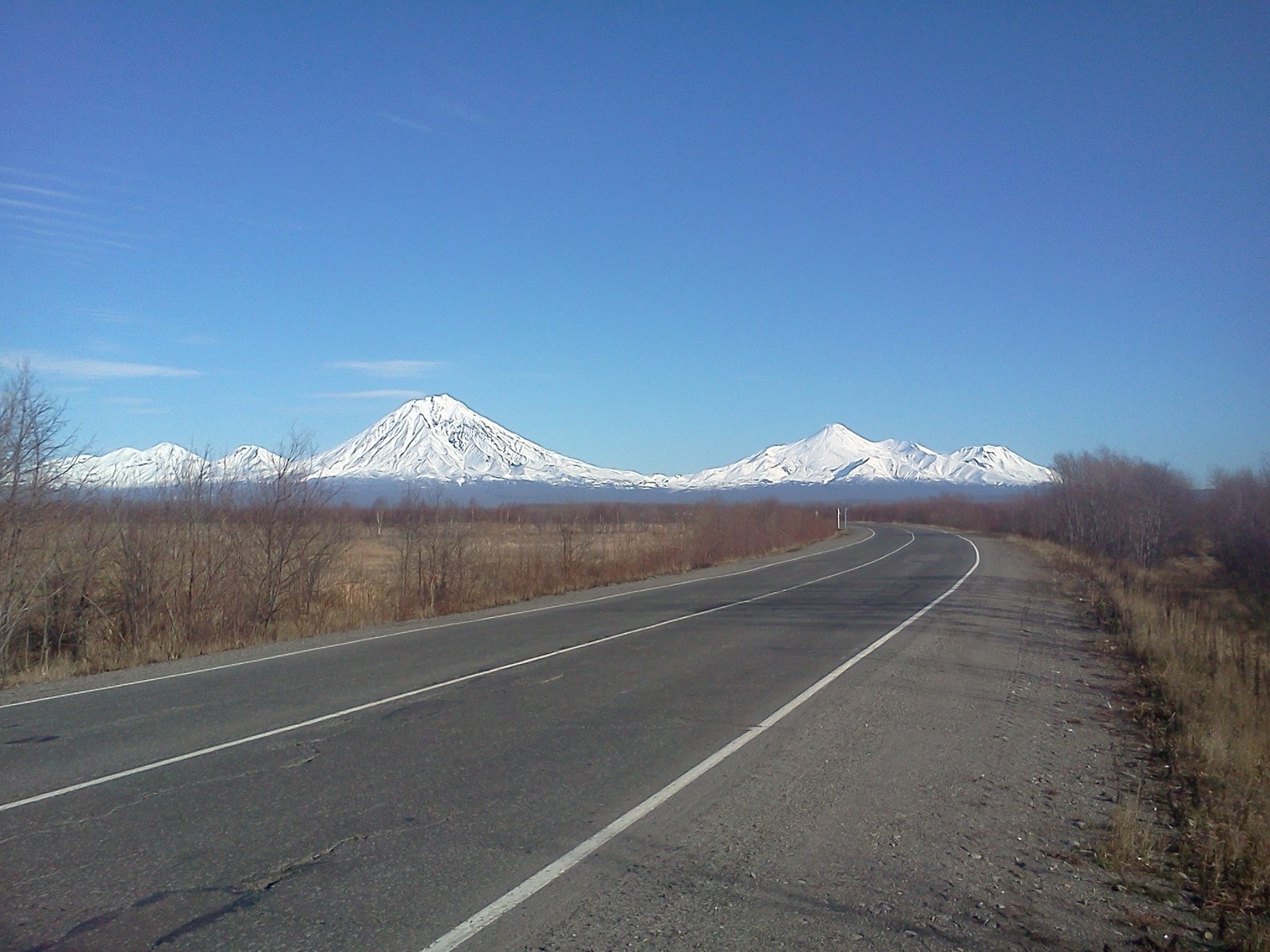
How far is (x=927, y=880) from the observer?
5.02 metres

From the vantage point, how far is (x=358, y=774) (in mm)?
6840

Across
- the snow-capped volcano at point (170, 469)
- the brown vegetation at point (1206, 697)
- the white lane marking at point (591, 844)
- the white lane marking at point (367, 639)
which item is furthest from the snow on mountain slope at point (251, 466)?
the brown vegetation at point (1206, 697)

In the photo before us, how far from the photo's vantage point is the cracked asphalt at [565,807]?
4.47 m

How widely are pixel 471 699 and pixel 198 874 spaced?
4670 millimetres

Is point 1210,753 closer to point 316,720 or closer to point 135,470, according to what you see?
point 316,720

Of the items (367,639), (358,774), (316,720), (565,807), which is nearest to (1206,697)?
(565,807)

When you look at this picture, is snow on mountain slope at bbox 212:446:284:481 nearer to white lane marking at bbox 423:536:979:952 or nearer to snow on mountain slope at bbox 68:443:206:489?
snow on mountain slope at bbox 68:443:206:489

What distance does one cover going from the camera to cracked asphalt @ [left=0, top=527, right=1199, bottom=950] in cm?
447

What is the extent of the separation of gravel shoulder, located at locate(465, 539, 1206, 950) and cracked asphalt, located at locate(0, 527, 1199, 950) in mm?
23

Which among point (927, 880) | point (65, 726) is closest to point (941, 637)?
point (927, 880)

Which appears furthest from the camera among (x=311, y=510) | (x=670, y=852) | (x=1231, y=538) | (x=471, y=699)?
(x=1231, y=538)

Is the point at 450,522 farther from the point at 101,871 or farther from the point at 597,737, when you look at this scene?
the point at 101,871

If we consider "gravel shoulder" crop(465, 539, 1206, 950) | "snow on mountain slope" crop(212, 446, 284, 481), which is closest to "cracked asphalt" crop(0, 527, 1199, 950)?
"gravel shoulder" crop(465, 539, 1206, 950)

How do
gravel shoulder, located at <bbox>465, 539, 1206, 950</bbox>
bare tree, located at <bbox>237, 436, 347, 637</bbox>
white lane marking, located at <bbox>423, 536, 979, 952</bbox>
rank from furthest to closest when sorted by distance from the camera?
1. bare tree, located at <bbox>237, 436, 347, 637</bbox>
2. gravel shoulder, located at <bbox>465, 539, 1206, 950</bbox>
3. white lane marking, located at <bbox>423, 536, 979, 952</bbox>
